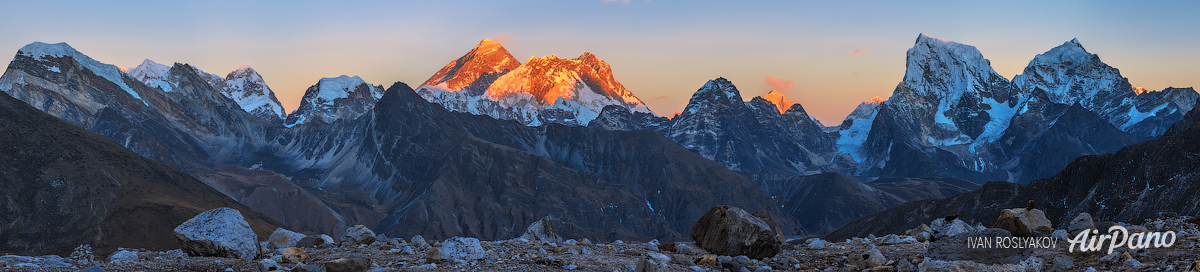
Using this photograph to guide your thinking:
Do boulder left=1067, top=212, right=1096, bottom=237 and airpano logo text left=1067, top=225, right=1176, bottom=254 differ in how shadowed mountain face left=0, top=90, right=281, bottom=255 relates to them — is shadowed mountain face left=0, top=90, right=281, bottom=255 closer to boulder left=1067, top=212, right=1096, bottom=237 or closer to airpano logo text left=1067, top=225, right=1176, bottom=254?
boulder left=1067, top=212, right=1096, bottom=237

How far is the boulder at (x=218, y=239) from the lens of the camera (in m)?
20.8

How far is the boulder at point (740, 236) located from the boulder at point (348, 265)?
10.7 metres

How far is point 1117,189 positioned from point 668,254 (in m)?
126

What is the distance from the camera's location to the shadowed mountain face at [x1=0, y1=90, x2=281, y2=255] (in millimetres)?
133875

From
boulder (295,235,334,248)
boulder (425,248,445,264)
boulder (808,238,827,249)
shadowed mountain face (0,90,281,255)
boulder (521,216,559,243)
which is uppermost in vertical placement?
boulder (425,248,445,264)

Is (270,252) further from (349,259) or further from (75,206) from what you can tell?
(75,206)

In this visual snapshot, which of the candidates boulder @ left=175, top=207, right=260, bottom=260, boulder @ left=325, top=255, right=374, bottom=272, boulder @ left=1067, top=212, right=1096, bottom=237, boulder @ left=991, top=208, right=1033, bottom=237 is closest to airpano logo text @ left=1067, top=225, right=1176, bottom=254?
boulder @ left=1067, top=212, right=1096, bottom=237

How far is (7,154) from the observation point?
476 feet

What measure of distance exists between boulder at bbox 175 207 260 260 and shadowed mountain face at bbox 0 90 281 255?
12083 centimetres

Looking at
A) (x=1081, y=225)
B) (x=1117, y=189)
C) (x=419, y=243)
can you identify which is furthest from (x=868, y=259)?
(x=1117, y=189)

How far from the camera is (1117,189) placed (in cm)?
12238

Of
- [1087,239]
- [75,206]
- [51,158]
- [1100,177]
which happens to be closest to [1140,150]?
[1100,177]

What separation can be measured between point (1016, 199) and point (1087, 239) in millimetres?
139664

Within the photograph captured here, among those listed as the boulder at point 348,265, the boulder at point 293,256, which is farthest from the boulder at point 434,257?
the boulder at point 293,256
